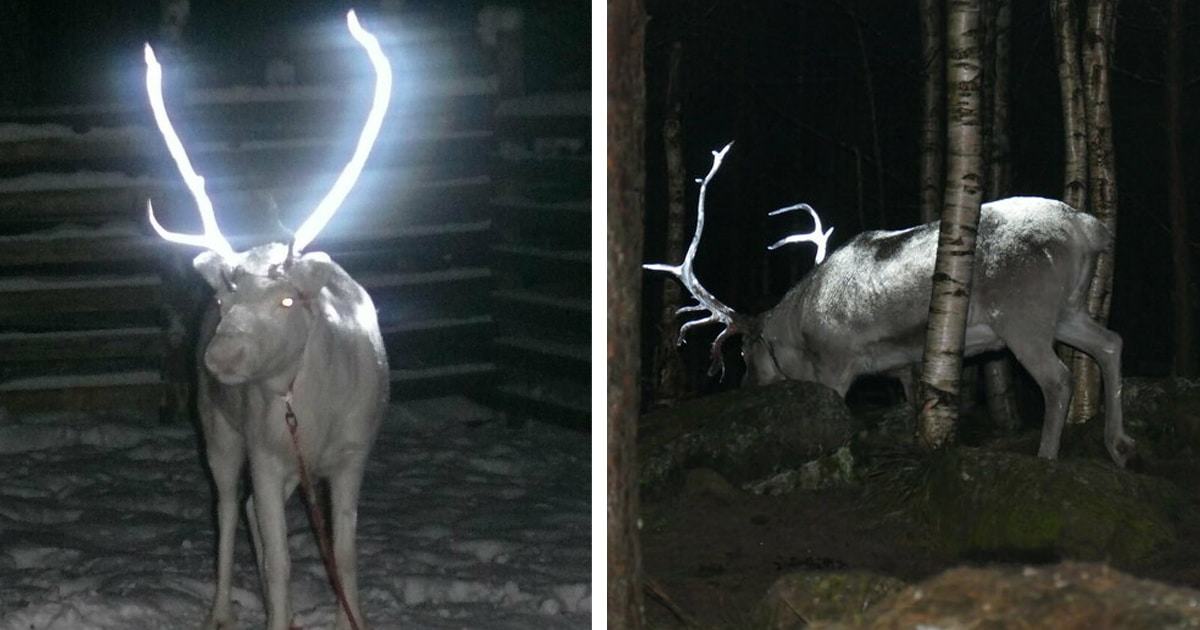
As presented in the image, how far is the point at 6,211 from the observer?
8766mm

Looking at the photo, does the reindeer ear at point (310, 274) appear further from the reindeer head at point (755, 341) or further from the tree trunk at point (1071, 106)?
the tree trunk at point (1071, 106)

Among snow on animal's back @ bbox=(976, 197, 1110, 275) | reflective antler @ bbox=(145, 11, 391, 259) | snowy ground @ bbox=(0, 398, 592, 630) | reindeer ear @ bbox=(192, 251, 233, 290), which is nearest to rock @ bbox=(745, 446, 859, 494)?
snowy ground @ bbox=(0, 398, 592, 630)

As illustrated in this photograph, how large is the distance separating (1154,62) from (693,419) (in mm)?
8120

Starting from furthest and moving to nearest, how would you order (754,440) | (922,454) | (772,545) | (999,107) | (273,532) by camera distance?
(999,107) → (754,440) → (922,454) → (772,545) → (273,532)

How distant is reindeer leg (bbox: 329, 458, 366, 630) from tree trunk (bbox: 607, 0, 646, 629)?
4.19ft

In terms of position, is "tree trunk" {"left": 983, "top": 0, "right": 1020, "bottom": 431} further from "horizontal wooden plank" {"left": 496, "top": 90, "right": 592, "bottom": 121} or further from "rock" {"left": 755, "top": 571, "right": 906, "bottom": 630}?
"rock" {"left": 755, "top": 571, "right": 906, "bottom": 630}

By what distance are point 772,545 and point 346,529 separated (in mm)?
1444

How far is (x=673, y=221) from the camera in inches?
377

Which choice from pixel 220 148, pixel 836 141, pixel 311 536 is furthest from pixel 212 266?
pixel 836 141

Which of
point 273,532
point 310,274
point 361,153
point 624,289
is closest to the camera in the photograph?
point 624,289

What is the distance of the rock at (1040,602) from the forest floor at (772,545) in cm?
130

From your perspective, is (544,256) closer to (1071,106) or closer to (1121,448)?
(1071,106)

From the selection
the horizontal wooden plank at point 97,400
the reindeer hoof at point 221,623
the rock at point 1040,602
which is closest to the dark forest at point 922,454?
the rock at point 1040,602

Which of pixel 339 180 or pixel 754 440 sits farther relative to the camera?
pixel 754 440
